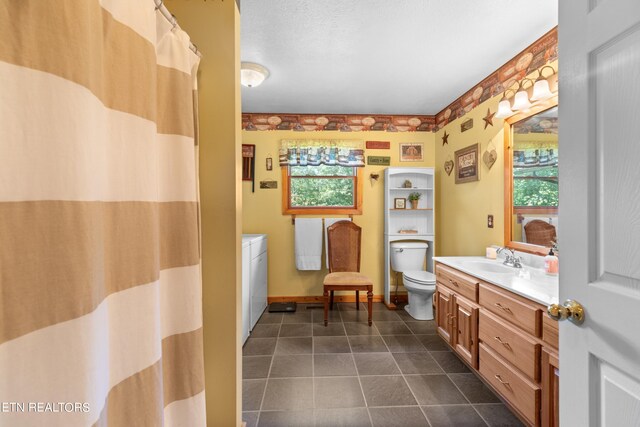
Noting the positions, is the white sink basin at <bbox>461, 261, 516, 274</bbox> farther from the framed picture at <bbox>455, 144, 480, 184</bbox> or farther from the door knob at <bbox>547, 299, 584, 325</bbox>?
the door knob at <bbox>547, 299, 584, 325</bbox>

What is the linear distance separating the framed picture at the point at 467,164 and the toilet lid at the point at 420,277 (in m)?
1.16

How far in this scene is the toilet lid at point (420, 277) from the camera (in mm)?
2734

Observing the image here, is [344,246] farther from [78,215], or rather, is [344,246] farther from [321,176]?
[78,215]

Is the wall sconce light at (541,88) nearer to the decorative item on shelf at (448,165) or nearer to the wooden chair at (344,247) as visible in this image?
the decorative item on shelf at (448,165)

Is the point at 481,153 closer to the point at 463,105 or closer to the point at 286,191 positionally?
the point at 463,105

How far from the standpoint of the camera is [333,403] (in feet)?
5.48

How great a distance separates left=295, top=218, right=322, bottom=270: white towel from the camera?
3.40 m

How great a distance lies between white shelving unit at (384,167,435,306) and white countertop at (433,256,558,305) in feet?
3.36

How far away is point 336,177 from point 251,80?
1635mm

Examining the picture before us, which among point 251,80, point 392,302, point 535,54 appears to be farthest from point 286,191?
point 535,54

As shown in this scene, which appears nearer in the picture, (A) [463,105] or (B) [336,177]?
(A) [463,105]

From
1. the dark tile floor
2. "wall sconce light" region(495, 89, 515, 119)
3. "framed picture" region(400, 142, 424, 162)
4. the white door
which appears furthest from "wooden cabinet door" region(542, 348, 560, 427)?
"framed picture" region(400, 142, 424, 162)

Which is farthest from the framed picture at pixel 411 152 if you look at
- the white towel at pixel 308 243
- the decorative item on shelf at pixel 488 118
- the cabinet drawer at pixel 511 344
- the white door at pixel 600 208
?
the white door at pixel 600 208

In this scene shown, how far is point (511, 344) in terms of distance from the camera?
1.48 metres
